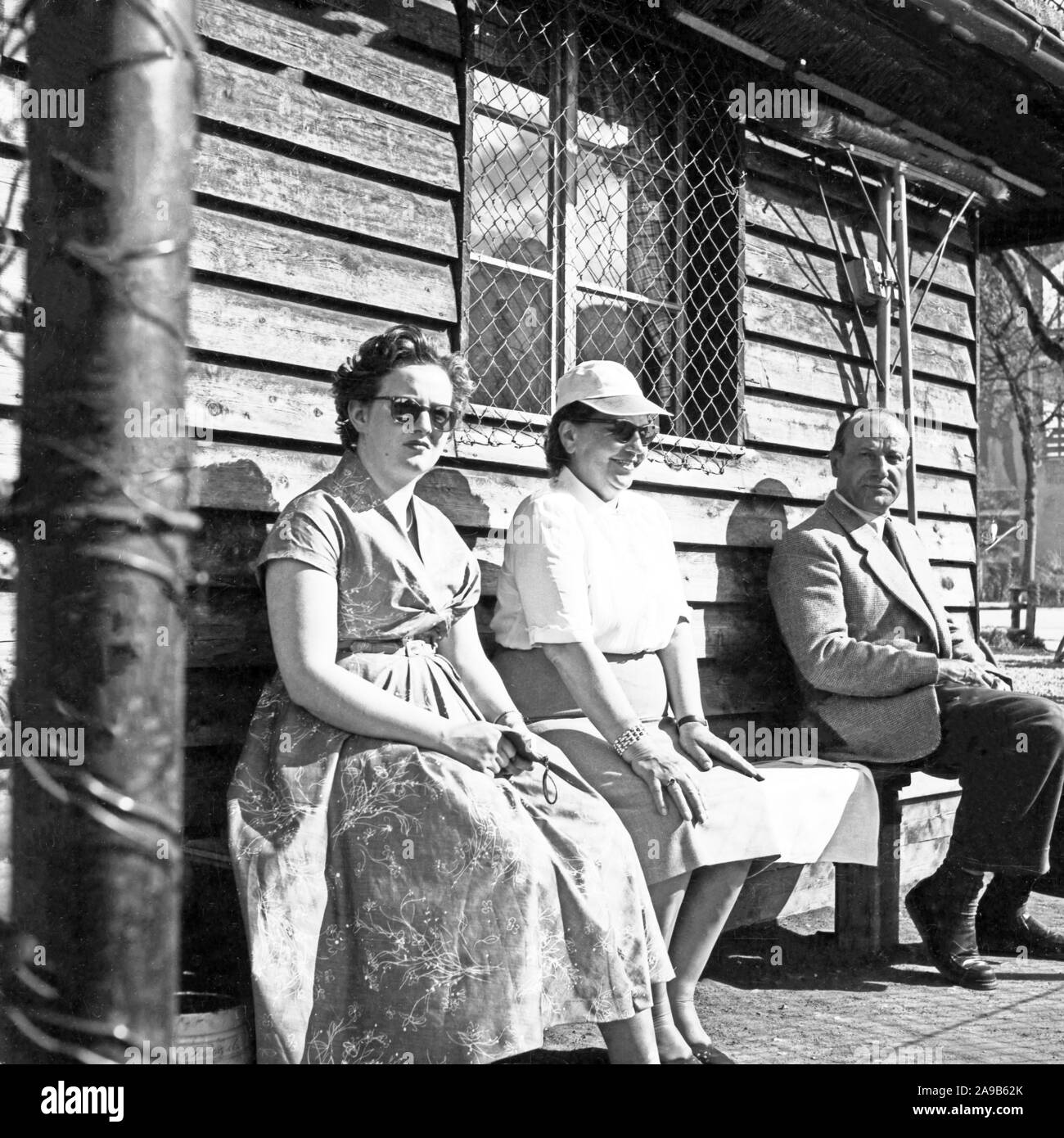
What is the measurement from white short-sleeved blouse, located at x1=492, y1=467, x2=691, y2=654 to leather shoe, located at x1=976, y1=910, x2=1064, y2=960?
70.5 inches

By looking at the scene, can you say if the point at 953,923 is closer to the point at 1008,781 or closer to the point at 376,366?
the point at 1008,781

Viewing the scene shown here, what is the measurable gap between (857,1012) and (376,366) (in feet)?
7.88

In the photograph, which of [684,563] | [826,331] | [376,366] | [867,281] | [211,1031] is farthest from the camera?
[867,281]

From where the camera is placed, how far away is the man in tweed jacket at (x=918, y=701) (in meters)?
4.13

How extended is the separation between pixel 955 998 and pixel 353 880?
89.1 inches

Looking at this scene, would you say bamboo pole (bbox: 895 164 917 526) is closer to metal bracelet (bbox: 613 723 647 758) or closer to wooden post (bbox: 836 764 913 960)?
wooden post (bbox: 836 764 913 960)

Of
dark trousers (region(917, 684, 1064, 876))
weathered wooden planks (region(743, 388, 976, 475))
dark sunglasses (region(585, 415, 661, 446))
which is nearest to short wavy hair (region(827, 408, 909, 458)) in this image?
weathered wooden planks (region(743, 388, 976, 475))

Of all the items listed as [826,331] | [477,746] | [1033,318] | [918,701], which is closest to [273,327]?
[477,746]

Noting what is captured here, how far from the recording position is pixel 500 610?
366 cm

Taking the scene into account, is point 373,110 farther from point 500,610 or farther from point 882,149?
point 882,149

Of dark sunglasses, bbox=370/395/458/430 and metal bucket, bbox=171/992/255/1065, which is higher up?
dark sunglasses, bbox=370/395/458/430

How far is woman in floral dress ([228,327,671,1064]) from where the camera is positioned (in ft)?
8.57

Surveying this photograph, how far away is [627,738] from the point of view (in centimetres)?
335

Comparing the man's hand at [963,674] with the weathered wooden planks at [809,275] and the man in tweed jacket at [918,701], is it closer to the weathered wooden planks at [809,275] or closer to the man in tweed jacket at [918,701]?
the man in tweed jacket at [918,701]
